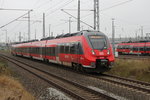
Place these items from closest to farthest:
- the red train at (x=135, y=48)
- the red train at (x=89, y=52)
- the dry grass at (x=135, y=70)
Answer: the dry grass at (x=135, y=70) → the red train at (x=89, y=52) → the red train at (x=135, y=48)

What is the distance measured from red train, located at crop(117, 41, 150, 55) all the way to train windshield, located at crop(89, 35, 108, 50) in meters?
36.6

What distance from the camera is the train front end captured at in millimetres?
18159

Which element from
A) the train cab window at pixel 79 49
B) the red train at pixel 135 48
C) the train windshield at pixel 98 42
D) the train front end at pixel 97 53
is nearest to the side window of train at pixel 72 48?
the train cab window at pixel 79 49

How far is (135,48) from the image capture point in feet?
194

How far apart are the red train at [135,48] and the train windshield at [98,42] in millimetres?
36552

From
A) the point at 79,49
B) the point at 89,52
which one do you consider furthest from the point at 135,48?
the point at 89,52

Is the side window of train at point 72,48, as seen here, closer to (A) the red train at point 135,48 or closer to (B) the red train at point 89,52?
(B) the red train at point 89,52

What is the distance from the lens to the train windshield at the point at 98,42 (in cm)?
1881

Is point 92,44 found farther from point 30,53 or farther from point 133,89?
point 30,53

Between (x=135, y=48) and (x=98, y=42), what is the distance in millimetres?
41932

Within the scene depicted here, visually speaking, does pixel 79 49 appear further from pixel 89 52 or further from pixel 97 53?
pixel 97 53

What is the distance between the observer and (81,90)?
12.7 metres

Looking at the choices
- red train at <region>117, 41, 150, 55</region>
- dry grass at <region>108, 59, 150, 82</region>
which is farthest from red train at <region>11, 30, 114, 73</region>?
red train at <region>117, 41, 150, 55</region>

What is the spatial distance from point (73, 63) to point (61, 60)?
3.09 m
